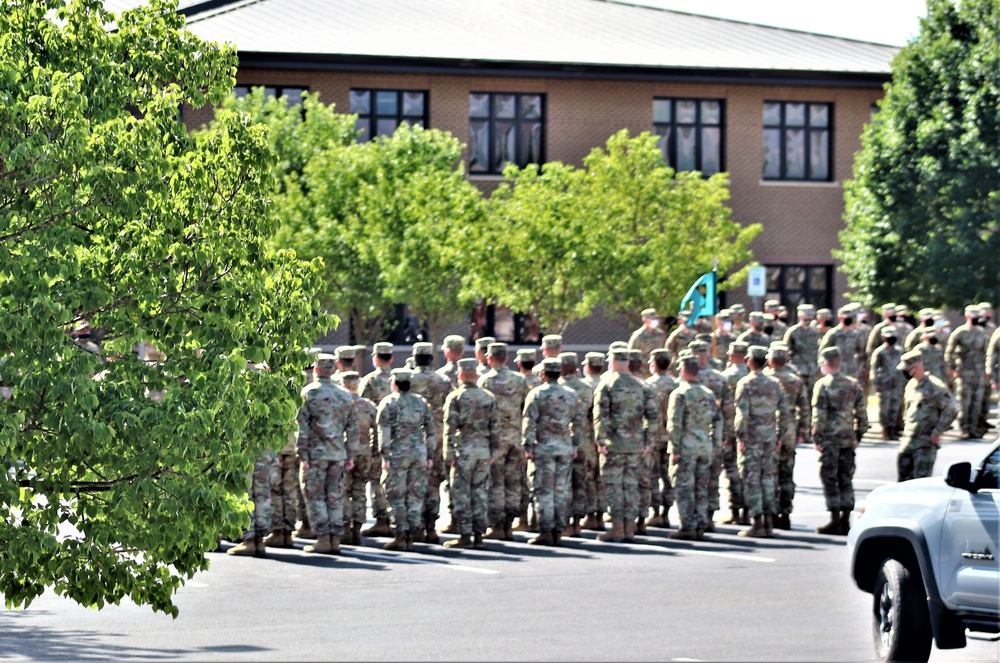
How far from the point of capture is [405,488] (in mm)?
17719

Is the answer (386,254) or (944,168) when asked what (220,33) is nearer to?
(386,254)

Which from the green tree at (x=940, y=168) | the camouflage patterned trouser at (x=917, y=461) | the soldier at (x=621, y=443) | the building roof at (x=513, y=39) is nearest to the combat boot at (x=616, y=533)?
the soldier at (x=621, y=443)

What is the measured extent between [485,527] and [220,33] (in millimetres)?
24370

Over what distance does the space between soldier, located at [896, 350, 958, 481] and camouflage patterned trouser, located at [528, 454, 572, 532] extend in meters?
3.51

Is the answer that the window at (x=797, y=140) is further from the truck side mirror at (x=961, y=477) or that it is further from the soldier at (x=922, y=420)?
the truck side mirror at (x=961, y=477)

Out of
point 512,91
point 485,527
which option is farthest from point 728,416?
point 512,91

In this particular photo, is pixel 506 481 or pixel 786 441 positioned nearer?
pixel 506 481

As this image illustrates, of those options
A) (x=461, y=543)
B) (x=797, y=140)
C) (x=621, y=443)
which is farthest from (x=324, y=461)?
(x=797, y=140)

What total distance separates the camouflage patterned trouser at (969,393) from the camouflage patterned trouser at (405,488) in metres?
13.5

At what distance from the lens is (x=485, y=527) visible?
59.2ft

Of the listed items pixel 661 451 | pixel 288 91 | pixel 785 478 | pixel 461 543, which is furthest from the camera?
pixel 288 91

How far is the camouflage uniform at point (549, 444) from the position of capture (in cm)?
1808

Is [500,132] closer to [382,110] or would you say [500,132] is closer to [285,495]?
[382,110]

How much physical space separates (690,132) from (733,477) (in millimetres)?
24154
